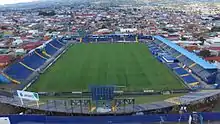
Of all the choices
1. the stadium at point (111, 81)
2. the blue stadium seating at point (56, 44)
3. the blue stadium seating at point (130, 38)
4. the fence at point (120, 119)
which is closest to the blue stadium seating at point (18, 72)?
the stadium at point (111, 81)

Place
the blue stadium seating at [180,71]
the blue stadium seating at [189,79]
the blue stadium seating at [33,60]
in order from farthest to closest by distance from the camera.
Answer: the blue stadium seating at [33,60] → the blue stadium seating at [180,71] → the blue stadium seating at [189,79]

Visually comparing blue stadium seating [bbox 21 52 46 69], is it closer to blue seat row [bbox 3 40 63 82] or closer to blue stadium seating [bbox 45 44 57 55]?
blue seat row [bbox 3 40 63 82]

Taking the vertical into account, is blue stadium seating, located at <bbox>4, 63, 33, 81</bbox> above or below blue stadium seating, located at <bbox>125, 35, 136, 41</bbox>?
above

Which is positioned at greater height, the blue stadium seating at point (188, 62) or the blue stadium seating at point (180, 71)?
the blue stadium seating at point (188, 62)

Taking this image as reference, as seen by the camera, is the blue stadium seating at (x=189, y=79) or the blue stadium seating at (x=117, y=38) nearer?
the blue stadium seating at (x=189, y=79)

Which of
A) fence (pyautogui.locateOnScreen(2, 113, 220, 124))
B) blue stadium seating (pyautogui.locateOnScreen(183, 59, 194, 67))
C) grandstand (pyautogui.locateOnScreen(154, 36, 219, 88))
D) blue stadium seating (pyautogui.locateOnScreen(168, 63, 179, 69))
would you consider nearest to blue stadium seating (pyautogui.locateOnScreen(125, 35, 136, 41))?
grandstand (pyautogui.locateOnScreen(154, 36, 219, 88))

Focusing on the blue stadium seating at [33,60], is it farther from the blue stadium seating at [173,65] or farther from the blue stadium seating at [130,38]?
the blue stadium seating at [130,38]

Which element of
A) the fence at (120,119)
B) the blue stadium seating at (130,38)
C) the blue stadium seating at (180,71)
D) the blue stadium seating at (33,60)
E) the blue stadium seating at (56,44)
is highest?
the fence at (120,119)

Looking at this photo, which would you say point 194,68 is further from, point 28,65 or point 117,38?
point 117,38
